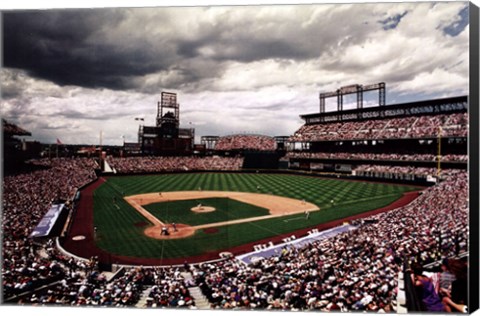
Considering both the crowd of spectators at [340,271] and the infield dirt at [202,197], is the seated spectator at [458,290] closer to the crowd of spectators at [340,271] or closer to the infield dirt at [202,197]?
the crowd of spectators at [340,271]

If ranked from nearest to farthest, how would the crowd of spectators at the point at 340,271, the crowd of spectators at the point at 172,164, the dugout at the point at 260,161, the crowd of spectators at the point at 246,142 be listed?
the crowd of spectators at the point at 340,271 → the crowd of spectators at the point at 172,164 → the dugout at the point at 260,161 → the crowd of spectators at the point at 246,142

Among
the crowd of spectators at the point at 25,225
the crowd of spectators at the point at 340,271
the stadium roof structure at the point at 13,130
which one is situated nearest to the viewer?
the crowd of spectators at the point at 340,271

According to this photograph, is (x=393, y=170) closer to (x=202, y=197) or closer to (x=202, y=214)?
(x=202, y=197)

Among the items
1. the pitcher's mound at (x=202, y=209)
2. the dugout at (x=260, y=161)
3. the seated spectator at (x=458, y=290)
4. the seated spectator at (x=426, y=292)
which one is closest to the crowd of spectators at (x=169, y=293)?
the seated spectator at (x=426, y=292)

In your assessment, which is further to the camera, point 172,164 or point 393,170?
point 172,164

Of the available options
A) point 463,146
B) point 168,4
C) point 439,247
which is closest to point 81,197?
point 168,4

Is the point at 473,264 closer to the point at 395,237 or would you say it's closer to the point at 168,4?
the point at 395,237

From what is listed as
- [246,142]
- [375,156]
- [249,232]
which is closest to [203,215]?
[249,232]

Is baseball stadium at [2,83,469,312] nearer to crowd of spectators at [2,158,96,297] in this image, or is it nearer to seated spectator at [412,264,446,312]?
crowd of spectators at [2,158,96,297]
